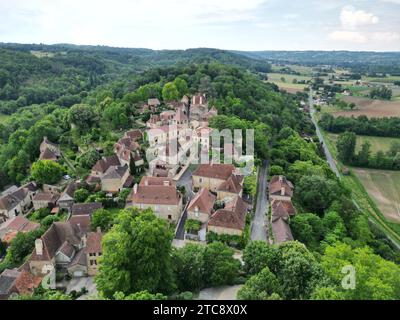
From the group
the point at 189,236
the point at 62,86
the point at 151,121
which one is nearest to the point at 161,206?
the point at 189,236

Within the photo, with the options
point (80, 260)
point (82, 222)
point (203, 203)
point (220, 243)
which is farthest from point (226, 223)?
point (82, 222)

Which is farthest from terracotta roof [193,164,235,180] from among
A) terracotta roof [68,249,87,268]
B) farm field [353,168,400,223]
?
farm field [353,168,400,223]

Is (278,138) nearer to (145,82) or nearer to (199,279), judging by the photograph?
(145,82)

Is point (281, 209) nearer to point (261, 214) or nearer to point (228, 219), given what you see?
point (261, 214)

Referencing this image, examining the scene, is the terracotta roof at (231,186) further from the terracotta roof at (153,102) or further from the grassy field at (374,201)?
the terracotta roof at (153,102)

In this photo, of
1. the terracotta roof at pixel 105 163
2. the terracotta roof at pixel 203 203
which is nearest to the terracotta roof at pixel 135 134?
the terracotta roof at pixel 105 163

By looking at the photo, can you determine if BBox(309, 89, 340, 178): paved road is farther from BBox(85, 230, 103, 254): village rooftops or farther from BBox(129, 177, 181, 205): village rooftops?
BBox(85, 230, 103, 254): village rooftops
